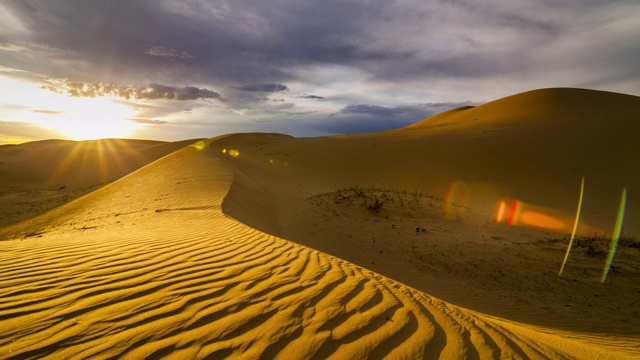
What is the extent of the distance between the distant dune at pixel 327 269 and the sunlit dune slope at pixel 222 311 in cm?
2

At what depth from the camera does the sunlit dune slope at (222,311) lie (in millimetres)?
2053

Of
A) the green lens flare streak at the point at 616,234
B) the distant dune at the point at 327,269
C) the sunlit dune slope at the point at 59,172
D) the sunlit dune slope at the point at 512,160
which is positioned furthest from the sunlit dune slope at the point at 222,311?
the sunlit dune slope at the point at 59,172

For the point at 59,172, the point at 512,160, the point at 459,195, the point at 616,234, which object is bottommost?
the point at 59,172

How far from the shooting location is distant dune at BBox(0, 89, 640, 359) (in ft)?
7.24

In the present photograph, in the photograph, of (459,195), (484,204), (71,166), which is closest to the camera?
(484,204)

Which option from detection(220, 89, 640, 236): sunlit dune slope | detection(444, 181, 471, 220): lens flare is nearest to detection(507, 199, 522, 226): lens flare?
detection(220, 89, 640, 236): sunlit dune slope

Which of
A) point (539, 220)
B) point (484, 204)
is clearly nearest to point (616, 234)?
point (539, 220)

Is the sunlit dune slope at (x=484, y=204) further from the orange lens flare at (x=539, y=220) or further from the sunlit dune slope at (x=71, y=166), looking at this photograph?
the sunlit dune slope at (x=71, y=166)

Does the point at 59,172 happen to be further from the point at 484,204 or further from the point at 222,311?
the point at 484,204

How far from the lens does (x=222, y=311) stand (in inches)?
97.7

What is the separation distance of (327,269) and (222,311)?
1.55m

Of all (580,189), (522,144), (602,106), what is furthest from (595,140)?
(602,106)

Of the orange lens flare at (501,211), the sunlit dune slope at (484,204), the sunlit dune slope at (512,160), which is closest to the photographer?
the sunlit dune slope at (484,204)

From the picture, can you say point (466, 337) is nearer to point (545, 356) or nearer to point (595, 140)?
point (545, 356)
